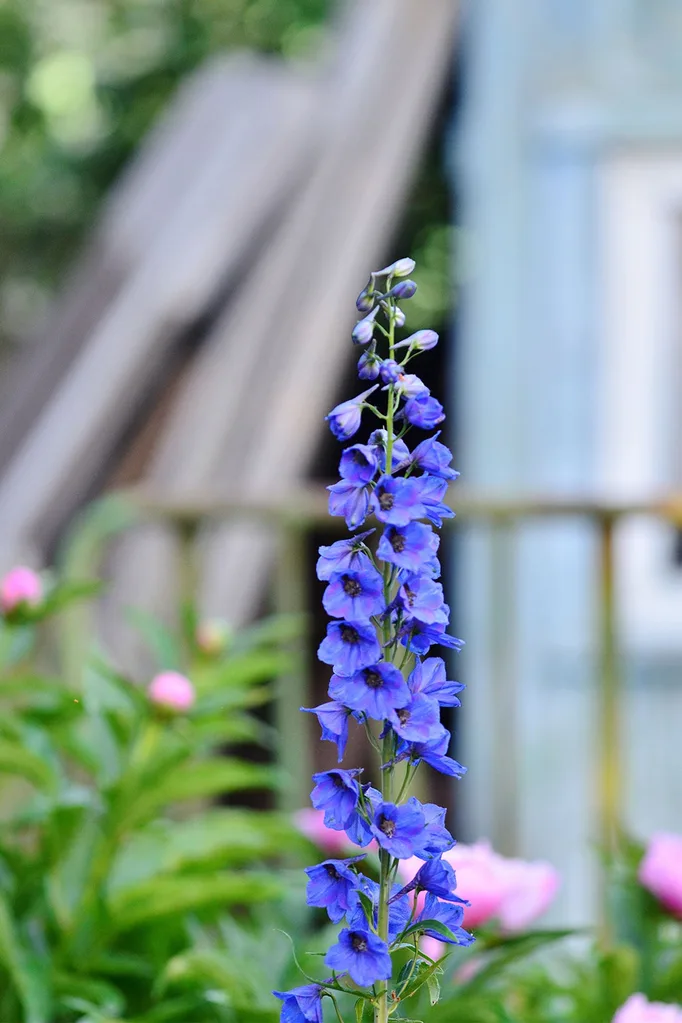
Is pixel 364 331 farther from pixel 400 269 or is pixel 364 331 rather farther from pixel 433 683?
pixel 433 683

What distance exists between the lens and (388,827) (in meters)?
0.60

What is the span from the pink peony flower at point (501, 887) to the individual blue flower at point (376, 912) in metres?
0.28

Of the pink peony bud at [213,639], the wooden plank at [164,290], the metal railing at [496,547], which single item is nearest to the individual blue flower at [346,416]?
the pink peony bud at [213,639]

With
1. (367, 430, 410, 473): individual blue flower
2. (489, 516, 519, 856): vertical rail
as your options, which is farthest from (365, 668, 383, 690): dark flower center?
(489, 516, 519, 856): vertical rail

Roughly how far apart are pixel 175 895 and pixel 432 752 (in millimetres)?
483

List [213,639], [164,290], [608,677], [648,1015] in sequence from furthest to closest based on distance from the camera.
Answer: [164,290]
[608,677]
[213,639]
[648,1015]

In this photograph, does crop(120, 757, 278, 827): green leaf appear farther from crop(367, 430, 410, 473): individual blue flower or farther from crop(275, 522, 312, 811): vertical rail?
crop(275, 522, 312, 811): vertical rail

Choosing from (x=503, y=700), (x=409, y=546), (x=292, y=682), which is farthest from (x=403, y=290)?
(x=503, y=700)

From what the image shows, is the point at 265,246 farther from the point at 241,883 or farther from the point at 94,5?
the point at 94,5

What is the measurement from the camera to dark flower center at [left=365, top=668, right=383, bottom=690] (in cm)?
59

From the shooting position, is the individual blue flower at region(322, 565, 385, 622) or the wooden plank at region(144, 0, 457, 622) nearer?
the individual blue flower at region(322, 565, 385, 622)

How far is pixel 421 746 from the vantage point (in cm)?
60

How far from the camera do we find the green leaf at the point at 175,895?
100 centimetres

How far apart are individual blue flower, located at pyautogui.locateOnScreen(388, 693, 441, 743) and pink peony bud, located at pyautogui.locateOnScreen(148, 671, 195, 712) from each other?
49 cm
